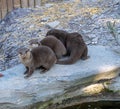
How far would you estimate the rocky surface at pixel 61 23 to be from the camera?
495cm

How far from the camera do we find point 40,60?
3.89m

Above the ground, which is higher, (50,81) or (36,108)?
(50,81)

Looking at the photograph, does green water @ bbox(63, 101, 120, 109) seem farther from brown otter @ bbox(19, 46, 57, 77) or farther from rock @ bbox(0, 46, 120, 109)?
brown otter @ bbox(19, 46, 57, 77)

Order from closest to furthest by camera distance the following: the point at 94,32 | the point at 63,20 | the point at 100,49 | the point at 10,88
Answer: the point at 10,88 < the point at 100,49 < the point at 94,32 < the point at 63,20

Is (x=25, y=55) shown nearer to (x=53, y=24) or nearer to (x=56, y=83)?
(x=56, y=83)

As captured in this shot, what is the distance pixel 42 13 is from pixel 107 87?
7.15ft

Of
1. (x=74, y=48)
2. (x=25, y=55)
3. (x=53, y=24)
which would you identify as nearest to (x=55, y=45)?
(x=74, y=48)

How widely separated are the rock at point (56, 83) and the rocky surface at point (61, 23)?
2.36 feet

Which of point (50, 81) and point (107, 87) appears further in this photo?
point (107, 87)

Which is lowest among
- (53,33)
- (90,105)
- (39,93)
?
(90,105)

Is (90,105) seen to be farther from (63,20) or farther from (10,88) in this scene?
(63,20)

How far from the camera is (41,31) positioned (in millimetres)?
5340

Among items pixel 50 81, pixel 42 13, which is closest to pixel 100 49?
pixel 50 81

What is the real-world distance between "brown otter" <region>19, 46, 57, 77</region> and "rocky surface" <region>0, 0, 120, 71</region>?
0.76 meters
